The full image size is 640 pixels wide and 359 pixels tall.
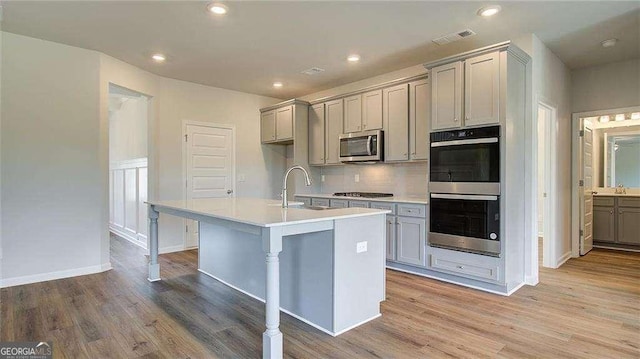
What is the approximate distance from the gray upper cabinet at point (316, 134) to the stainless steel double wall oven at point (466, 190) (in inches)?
80.7

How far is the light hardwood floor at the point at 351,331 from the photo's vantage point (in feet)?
7.29

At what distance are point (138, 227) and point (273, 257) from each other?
4.41 m

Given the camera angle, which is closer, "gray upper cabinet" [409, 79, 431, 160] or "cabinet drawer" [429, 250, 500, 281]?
"cabinet drawer" [429, 250, 500, 281]

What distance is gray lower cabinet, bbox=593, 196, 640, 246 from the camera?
5082 millimetres

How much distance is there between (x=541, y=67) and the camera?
12.2 ft

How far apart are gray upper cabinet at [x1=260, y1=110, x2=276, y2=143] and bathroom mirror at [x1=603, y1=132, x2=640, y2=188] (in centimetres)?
545

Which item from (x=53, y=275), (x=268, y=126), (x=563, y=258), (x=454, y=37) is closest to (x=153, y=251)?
(x=53, y=275)

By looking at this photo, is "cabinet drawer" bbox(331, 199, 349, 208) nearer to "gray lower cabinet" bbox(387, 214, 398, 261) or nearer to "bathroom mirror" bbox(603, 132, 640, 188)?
"gray lower cabinet" bbox(387, 214, 398, 261)

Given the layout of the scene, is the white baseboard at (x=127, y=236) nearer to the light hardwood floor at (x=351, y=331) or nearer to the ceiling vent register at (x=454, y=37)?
the light hardwood floor at (x=351, y=331)

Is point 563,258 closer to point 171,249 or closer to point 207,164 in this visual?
point 207,164

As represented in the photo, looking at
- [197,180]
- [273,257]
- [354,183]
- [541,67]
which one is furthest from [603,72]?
[197,180]

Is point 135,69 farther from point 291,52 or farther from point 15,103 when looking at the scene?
point 291,52

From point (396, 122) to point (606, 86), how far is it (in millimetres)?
2720

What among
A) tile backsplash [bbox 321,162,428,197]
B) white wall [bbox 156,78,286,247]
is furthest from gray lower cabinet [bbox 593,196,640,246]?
white wall [bbox 156,78,286,247]
